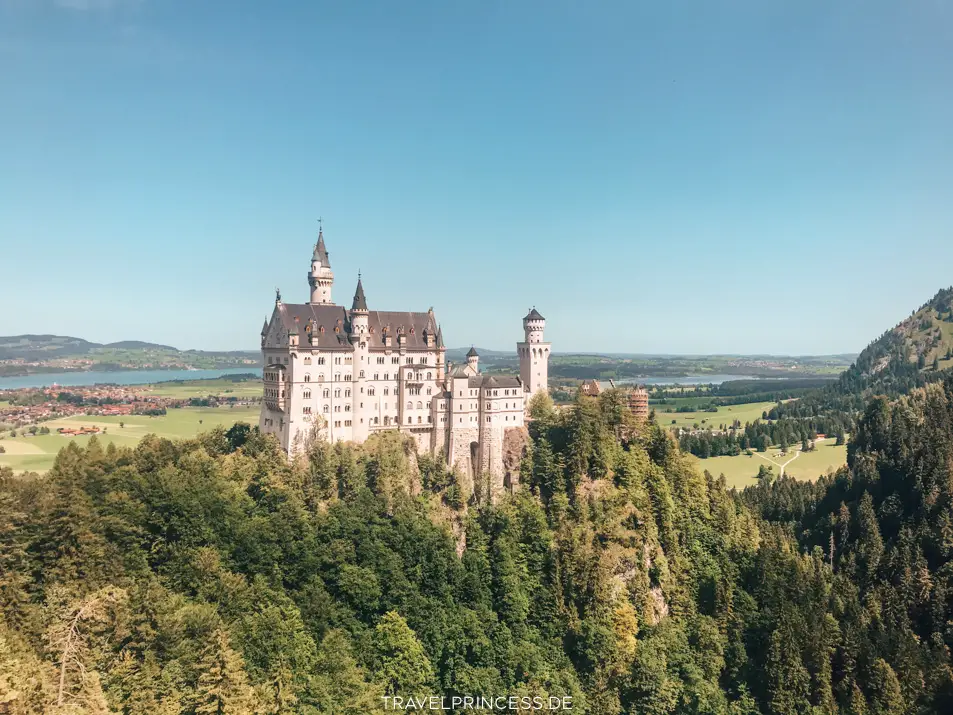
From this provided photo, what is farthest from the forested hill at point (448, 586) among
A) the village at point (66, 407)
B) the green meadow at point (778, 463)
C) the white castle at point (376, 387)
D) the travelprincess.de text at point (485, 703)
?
the village at point (66, 407)

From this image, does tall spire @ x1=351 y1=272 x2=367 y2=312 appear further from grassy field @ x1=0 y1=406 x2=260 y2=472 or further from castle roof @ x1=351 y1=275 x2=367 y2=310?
grassy field @ x1=0 y1=406 x2=260 y2=472

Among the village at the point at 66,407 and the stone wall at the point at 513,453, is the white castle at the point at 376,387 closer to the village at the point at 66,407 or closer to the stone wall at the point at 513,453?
the stone wall at the point at 513,453

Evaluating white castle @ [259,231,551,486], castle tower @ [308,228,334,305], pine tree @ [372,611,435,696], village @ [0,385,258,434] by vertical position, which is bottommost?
pine tree @ [372,611,435,696]

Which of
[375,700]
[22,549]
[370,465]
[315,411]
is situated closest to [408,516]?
[370,465]

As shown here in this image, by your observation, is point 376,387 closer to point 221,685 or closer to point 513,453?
point 513,453

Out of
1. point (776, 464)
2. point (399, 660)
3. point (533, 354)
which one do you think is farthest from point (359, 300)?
point (776, 464)

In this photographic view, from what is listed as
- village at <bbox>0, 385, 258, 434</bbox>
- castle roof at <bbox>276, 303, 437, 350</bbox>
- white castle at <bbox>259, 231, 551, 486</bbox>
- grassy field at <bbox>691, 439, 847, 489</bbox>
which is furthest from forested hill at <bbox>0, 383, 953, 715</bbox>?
village at <bbox>0, 385, 258, 434</bbox>
